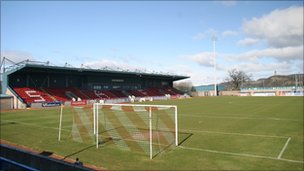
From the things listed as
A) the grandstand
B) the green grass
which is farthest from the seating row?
the green grass

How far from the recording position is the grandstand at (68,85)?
4256cm

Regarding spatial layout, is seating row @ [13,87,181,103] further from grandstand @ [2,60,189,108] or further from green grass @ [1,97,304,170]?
green grass @ [1,97,304,170]

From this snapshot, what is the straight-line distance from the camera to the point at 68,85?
2116 inches

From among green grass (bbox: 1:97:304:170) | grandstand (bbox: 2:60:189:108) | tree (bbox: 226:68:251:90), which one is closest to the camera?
green grass (bbox: 1:97:304:170)

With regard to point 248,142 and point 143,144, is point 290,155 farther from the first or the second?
point 143,144

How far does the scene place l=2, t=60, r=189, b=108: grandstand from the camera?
140 feet

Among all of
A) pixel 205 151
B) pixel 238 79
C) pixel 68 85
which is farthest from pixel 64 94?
pixel 238 79

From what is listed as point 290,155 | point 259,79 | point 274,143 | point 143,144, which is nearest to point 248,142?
point 274,143

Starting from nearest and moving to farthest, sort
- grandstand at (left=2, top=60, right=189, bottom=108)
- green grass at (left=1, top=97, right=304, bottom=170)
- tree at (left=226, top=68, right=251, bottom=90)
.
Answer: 1. green grass at (left=1, top=97, right=304, bottom=170)
2. grandstand at (left=2, top=60, right=189, bottom=108)
3. tree at (left=226, top=68, right=251, bottom=90)

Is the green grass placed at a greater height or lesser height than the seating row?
lesser

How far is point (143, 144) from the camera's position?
12797mm

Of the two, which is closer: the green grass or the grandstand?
the green grass

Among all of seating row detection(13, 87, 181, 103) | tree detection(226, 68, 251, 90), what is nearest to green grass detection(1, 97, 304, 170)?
seating row detection(13, 87, 181, 103)

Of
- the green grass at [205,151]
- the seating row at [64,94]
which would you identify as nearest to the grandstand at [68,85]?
the seating row at [64,94]
